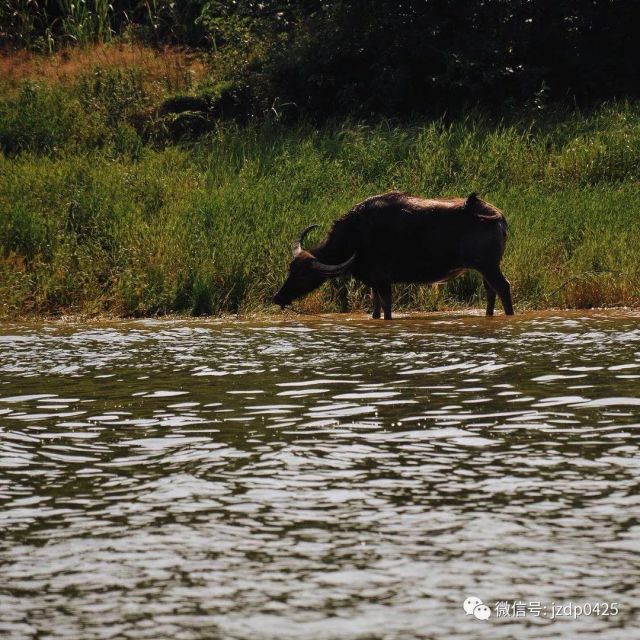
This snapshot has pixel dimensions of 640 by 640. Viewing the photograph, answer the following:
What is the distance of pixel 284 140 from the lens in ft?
69.0

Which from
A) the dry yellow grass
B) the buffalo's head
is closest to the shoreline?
the buffalo's head

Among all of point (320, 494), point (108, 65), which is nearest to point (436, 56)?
point (108, 65)

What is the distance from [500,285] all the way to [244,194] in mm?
4840

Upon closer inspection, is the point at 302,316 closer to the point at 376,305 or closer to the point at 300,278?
the point at 300,278

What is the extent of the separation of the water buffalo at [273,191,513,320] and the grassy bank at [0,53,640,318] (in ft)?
3.23


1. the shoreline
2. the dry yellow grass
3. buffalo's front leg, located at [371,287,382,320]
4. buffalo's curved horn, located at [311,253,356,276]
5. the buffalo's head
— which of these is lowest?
the shoreline

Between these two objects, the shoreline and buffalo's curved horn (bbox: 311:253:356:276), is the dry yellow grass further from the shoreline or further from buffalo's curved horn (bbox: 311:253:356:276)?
buffalo's curved horn (bbox: 311:253:356:276)

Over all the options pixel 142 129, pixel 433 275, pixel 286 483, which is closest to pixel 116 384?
pixel 286 483

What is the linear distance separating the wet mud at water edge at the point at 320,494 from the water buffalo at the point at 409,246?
2908 mm

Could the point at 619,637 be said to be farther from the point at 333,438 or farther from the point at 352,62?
the point at 352,62

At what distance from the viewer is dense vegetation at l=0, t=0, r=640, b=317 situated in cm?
1516

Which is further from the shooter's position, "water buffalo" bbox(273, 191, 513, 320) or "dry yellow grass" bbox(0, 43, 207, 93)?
"dry yellow grass" bbox(0, 43, 207, 93)

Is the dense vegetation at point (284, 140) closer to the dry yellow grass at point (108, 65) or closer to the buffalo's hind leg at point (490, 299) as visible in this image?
the dry yellow grass at point (108, 65)

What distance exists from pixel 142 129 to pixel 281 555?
17660mm
